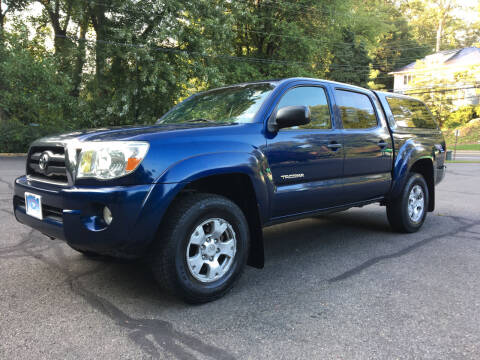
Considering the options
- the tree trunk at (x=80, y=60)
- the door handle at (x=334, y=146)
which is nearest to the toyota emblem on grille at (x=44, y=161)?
the door handle at (x=334, y=146)

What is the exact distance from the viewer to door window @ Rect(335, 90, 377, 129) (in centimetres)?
432

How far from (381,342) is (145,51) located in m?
16.4

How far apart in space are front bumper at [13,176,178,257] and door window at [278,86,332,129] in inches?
64.3

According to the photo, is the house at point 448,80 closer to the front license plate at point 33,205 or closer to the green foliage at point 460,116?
the green foliage at point 460,116

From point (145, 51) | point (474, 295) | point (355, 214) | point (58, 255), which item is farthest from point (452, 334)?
point (145, 51)

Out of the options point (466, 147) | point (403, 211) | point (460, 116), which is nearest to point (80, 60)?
point (403, 211)

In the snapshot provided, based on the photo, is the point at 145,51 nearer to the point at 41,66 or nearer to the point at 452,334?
the point at 41,66

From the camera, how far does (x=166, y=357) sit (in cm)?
223

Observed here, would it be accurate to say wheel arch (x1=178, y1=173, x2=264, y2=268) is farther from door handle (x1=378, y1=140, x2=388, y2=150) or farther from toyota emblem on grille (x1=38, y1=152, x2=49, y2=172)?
door handle (x1=378, y1=140, x2=388, y2=150)

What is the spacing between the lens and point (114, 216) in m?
2.62

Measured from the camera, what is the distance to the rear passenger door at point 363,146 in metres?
4.25

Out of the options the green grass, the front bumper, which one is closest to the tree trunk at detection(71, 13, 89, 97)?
the front bumper

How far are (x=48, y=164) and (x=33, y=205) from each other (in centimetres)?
33

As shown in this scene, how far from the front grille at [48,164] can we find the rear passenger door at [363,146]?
266 cm
